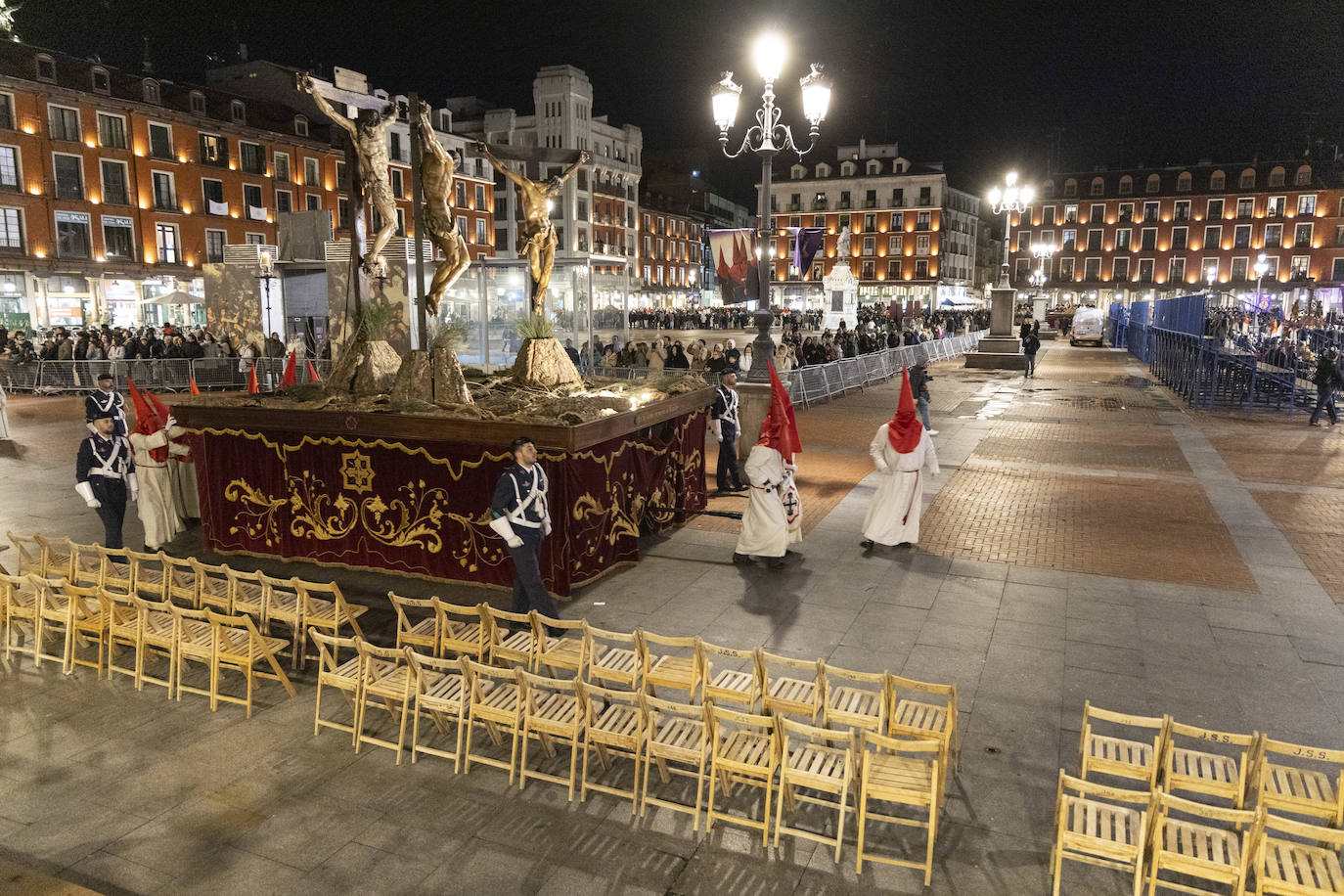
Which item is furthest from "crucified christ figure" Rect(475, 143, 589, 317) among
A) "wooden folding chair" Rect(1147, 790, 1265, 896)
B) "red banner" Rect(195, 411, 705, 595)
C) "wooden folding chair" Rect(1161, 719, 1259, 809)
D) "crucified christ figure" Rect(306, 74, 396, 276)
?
"wooden folding chair" Rect(1147, 790, 1265, 896)

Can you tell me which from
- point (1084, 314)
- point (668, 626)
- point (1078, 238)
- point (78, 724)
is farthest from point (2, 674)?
point (1078, 238)

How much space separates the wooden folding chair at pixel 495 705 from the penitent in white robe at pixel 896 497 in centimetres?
536

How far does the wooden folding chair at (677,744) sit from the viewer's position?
4266 mm

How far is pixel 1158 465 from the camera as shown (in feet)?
45.7

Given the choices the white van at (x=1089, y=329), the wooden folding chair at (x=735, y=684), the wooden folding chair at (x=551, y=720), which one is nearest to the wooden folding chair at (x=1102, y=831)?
the wooden folding chair at (x=735, y=684)

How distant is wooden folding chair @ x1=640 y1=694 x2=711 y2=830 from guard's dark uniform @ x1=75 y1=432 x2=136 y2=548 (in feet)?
21.8

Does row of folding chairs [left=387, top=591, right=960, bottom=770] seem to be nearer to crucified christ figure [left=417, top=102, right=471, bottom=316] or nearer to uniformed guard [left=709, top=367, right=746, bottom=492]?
crucified christ figure [left=417, top=102, right=471, bottom=316]

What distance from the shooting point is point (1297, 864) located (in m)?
3.54

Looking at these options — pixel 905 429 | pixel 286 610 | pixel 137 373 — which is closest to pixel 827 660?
pixel 905 429

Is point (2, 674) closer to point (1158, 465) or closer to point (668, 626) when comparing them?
point (668, 626)

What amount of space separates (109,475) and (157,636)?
11.3 feet

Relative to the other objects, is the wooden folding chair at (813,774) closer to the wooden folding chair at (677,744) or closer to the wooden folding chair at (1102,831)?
the wooden folding chair at (677,744)

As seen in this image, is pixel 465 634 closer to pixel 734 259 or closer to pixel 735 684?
pixel 735 684

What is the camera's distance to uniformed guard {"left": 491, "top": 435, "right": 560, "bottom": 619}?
630 cm
